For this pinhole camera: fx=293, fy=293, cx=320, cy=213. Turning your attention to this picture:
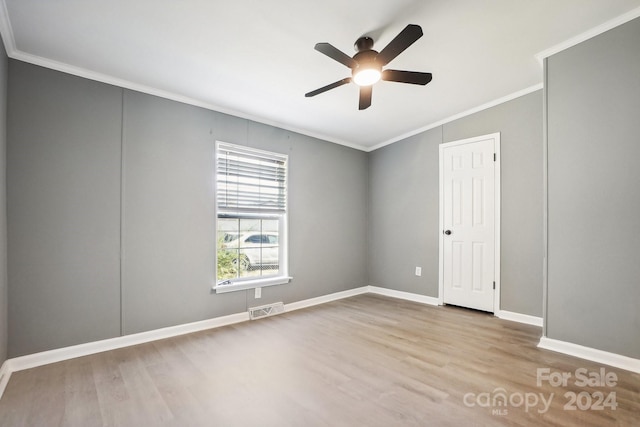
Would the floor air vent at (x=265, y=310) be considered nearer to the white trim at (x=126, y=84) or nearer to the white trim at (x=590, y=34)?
the white trim at (x=126, y=84)

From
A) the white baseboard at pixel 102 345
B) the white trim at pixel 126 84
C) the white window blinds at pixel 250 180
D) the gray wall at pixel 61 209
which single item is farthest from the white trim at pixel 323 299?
the white trim at pixel 126 84

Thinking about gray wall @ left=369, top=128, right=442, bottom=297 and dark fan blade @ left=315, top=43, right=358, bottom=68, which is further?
gray wall @ left=369, top=128, right=442, bottom=297

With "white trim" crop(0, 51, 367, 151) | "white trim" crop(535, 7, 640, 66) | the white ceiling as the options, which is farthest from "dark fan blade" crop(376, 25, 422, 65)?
"white trim" crop(0, 51, 367, 151)

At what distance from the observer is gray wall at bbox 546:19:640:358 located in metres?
2.31

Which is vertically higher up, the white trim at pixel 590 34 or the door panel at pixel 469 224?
the white trim at pixel 590 34

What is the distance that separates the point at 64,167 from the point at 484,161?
14.8ft

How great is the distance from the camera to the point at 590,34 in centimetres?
245

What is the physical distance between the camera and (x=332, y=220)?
15.1 feet

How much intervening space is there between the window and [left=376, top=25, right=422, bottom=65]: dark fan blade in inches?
82.6

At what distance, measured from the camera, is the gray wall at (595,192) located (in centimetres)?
231

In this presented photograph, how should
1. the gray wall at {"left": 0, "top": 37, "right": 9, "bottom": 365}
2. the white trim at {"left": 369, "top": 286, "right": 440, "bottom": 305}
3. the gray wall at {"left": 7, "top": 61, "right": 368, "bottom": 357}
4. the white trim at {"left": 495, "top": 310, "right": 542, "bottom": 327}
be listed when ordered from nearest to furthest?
the gray wall at {"left": 0, "top": 37, "right": 9, "bottom": 365}, the gray wall at {"left": 7, "top": 61, "right": 368, "bottom": 357}, the white trim at {"left": 495, "top": 310, "right": 542, "bottom": 327}, the white trim at {"left": 369, "top": 286, "right": 440, "bottom": 305}

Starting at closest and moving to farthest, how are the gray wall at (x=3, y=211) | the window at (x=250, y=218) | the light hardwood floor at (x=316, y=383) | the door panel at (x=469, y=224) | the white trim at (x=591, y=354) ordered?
the light hardwood floor at (x=316, y=383), the gray wall at (x=3, y=211), the white trim at (x=591, y=354), the window at (x=250, y=218), the door panel at (x=469, y=224)

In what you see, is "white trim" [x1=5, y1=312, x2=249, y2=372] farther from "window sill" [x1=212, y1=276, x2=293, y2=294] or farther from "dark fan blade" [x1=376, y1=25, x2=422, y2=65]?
"dark fan blade" [x1=376, y1=25, x2=422, y2=65]

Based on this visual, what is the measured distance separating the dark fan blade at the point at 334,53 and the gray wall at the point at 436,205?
2493 millimetres
